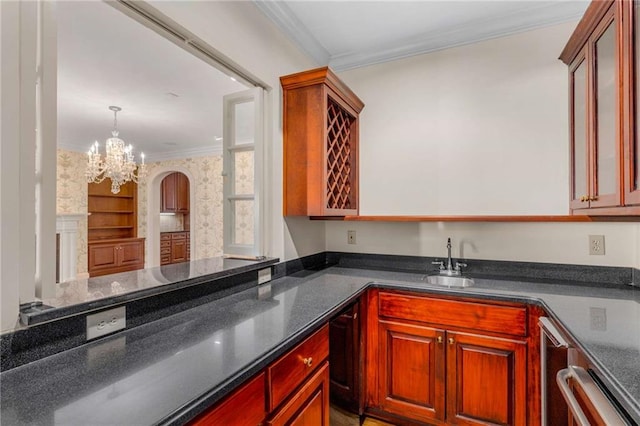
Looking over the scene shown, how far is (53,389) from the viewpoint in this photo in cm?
77

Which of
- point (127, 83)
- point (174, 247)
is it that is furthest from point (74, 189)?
point (127, 83)

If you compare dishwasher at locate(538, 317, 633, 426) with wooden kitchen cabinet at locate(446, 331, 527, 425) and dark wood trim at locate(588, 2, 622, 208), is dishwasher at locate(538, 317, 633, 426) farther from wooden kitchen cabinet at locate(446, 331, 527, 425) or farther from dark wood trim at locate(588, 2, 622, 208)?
dark wood trim at locate(588, 2, 622, 208)

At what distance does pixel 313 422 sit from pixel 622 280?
1917mm

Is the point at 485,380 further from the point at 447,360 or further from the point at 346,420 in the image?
the point at 346,420

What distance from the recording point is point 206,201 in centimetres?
566

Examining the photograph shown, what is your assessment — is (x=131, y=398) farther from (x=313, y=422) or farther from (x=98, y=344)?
(x=313, y=422)

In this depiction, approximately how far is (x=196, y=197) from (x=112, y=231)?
185cm

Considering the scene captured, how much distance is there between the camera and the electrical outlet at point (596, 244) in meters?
1.94

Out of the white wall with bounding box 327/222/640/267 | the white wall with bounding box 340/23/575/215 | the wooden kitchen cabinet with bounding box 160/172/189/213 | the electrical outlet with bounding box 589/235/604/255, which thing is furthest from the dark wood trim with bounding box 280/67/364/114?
the wooden kitchen cabinet with bounding box 160/172/189/213

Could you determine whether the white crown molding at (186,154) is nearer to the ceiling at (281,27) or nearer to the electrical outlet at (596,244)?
the ceiling at (281,27)

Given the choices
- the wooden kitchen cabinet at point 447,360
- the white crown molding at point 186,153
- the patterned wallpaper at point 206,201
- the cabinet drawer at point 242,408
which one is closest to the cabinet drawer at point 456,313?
the wooden kitchen cabinet at point 447,360

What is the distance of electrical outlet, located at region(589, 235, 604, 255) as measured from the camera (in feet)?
6.37

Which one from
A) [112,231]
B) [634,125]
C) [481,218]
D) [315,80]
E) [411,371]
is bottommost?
[411,371]

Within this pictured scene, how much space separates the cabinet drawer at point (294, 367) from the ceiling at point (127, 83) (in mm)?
2000
